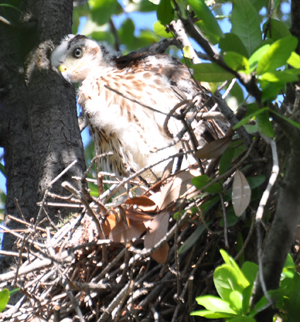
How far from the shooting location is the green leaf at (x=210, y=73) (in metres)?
1.00

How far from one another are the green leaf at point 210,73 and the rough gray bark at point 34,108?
136 cm

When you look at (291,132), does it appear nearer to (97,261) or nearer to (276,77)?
(276,77)

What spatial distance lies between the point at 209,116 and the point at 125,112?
89cm

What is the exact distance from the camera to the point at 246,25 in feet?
3.42

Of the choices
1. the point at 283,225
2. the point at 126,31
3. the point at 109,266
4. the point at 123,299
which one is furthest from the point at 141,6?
the point at 283,225

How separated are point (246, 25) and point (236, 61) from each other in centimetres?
22

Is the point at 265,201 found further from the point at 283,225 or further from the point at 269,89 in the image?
the point at 269,89

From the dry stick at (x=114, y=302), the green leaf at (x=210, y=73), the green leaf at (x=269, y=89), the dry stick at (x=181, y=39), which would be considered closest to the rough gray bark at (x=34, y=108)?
the dry stick at (x=114, y=302)

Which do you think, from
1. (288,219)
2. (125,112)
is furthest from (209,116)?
(125,112)

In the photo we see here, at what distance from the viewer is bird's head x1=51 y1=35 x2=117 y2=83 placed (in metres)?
2.49

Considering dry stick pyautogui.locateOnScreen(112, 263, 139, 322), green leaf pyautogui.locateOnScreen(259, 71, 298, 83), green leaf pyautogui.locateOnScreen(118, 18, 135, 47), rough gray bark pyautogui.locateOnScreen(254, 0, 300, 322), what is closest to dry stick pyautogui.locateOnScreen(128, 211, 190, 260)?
dry stick pyautogui.locateOnScreen(112, 263, 139, 322)

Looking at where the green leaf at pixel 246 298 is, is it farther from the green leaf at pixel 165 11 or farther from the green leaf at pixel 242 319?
the green leaf at pixel 165 11

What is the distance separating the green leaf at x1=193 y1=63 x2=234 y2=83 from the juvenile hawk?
980 millimetres

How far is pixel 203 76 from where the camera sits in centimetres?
102
